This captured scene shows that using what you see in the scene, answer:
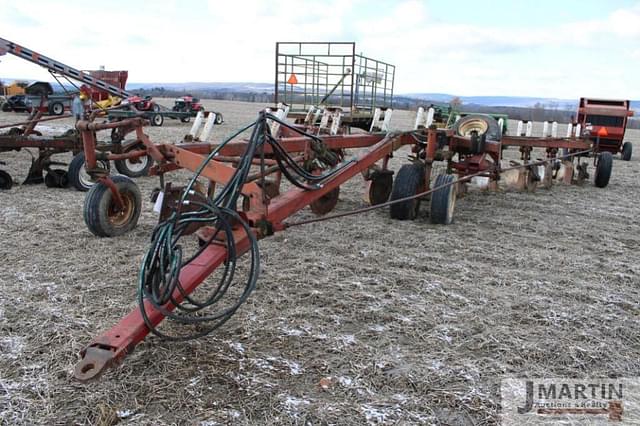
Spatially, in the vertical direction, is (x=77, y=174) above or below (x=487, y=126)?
below

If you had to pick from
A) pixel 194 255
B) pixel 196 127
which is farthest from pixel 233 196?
pixel 196 127

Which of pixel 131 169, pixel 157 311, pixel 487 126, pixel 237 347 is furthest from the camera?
pixel 131 169

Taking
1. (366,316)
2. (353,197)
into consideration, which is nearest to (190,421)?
(366,316)

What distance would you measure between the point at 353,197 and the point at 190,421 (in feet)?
17.8

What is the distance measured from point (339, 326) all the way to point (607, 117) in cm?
1303

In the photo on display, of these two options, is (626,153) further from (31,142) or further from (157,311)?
(157,311)

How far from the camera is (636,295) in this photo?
4.09 meters

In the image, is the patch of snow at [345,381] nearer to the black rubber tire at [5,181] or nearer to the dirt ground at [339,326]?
the dirt ground at [339,326]

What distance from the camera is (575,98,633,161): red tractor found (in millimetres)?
13719

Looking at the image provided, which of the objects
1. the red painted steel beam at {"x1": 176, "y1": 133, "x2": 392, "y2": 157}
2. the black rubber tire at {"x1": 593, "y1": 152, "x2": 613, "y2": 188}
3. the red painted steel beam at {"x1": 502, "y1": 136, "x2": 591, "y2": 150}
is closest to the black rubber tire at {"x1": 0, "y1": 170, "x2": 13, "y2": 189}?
the red painted steel beam at {"x1": 176, "y1": 133, "x2": 392, "y2": 157}

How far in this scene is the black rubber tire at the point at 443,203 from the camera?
5922mm

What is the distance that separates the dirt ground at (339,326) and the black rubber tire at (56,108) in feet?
56.1

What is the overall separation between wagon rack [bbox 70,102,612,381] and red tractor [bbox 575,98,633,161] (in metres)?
5.76

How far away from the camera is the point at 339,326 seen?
3395 millimetres
